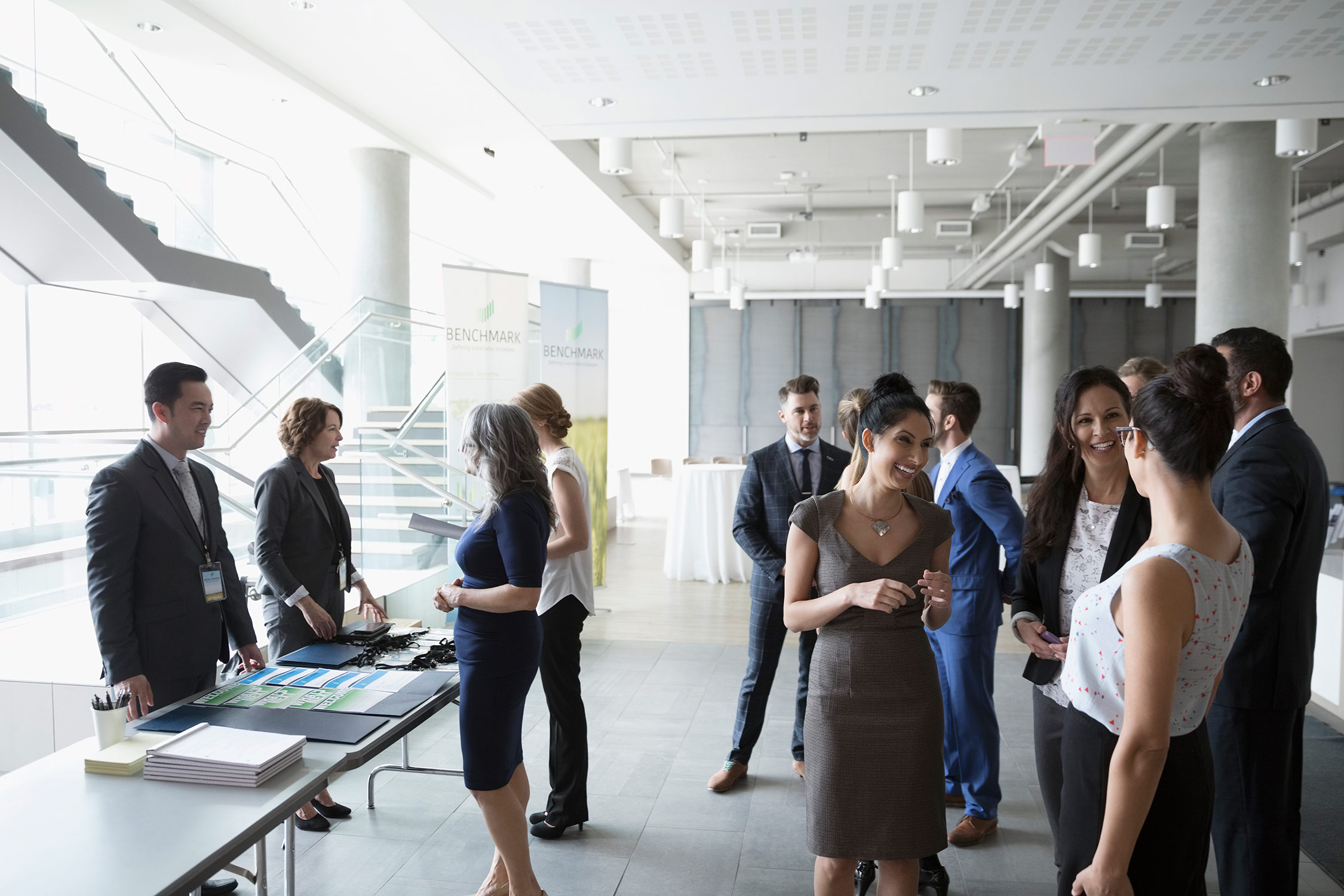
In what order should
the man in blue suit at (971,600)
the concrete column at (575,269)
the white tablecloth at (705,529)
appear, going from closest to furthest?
the man in blue suit at (971,600) → the white tablecloth at (705,529) → the concrete column at (575,269)

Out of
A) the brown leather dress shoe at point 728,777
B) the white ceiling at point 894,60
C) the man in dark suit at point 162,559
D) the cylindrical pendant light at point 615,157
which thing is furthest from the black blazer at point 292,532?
the cylindrical pendant light at point 615,157

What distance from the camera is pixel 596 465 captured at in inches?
313

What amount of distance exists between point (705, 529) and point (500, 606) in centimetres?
629

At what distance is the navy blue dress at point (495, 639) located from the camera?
8.29 feet

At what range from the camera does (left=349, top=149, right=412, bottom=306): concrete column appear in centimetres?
760

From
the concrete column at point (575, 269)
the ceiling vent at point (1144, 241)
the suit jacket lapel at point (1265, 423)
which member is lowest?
the suit jacket lapel at point (1265, 423)

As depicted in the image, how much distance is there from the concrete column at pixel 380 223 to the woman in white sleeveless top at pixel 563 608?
504 centimetres

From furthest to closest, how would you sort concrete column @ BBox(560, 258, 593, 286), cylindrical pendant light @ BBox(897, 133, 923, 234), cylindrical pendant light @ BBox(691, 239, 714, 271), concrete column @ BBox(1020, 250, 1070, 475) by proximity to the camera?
concrete column @ BBox(560, 258, 593, 286) → concrete column @ BBox(1020, 250, 1070, 475) → cylindrical pendant light @ BBox(691, 239, 714, 271) → cylindrical pendant light @ BBox(897, 133, 923, 234)

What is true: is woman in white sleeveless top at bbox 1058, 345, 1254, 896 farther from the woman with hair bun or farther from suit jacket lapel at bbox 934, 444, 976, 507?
suit jacket lapel at bbox 934, 444, 976, 507

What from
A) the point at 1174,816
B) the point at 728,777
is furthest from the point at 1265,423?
the point at 728,777

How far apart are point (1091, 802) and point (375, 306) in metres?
7.04

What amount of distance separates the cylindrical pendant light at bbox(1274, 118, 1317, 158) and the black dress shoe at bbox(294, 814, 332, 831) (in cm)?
620

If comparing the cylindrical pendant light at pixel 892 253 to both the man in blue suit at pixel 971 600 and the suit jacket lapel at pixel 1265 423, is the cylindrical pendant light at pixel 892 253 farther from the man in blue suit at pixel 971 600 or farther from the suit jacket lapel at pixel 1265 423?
the suit jacket lapel at pixel 1265 423

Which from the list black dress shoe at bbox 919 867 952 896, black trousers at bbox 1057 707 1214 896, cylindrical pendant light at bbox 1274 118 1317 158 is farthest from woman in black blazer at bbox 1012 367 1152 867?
cylindrical pendant light at bbox 1274 118 1317 158
